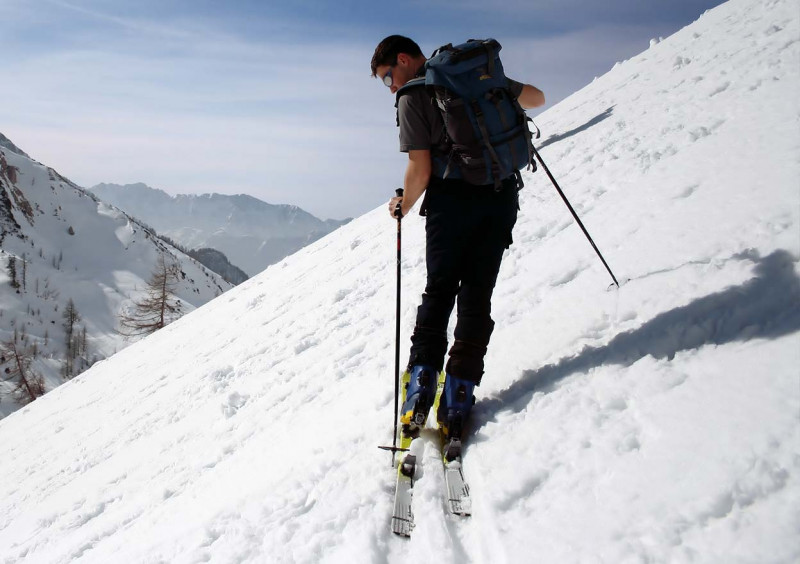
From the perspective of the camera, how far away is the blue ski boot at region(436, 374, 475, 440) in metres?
3.43

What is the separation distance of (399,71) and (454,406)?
2450 millimetres

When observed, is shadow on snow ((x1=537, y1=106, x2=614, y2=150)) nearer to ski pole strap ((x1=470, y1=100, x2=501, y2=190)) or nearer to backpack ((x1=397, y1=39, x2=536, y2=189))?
backpack ((x1=397, y1=39, x2=536, y2=189))

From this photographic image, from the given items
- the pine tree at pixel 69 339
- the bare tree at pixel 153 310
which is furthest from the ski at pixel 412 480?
the pine tree at pixel 69 339

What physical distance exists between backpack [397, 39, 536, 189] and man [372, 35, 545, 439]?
12 cm

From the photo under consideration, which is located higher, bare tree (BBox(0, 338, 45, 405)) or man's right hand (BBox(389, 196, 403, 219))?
bare tree (BBox(0, 338, 45, 405))

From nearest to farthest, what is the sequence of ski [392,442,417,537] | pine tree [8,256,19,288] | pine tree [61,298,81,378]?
ski [392,442,417,537]
pine tree [61,298,81,378]
pine tree [8,256,19,288]

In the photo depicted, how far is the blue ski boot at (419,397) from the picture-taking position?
3.46m

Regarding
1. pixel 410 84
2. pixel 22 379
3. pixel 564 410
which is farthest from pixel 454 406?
pixel 22 379

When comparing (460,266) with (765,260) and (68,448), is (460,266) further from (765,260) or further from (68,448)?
(68,448)

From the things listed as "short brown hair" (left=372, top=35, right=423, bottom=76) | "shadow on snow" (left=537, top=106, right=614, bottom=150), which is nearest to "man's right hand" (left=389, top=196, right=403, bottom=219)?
"short brown hair" (left=372, top=35, right=423, bottom=76)

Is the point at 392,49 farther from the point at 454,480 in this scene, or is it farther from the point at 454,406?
the point at 454,480

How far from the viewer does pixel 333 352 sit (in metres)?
7.13

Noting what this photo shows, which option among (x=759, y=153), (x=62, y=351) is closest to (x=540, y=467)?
(x=759, y=153)

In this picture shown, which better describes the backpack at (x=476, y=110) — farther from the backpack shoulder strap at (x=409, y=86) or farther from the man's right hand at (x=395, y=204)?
the man's right hand at (x=395, y=204)
